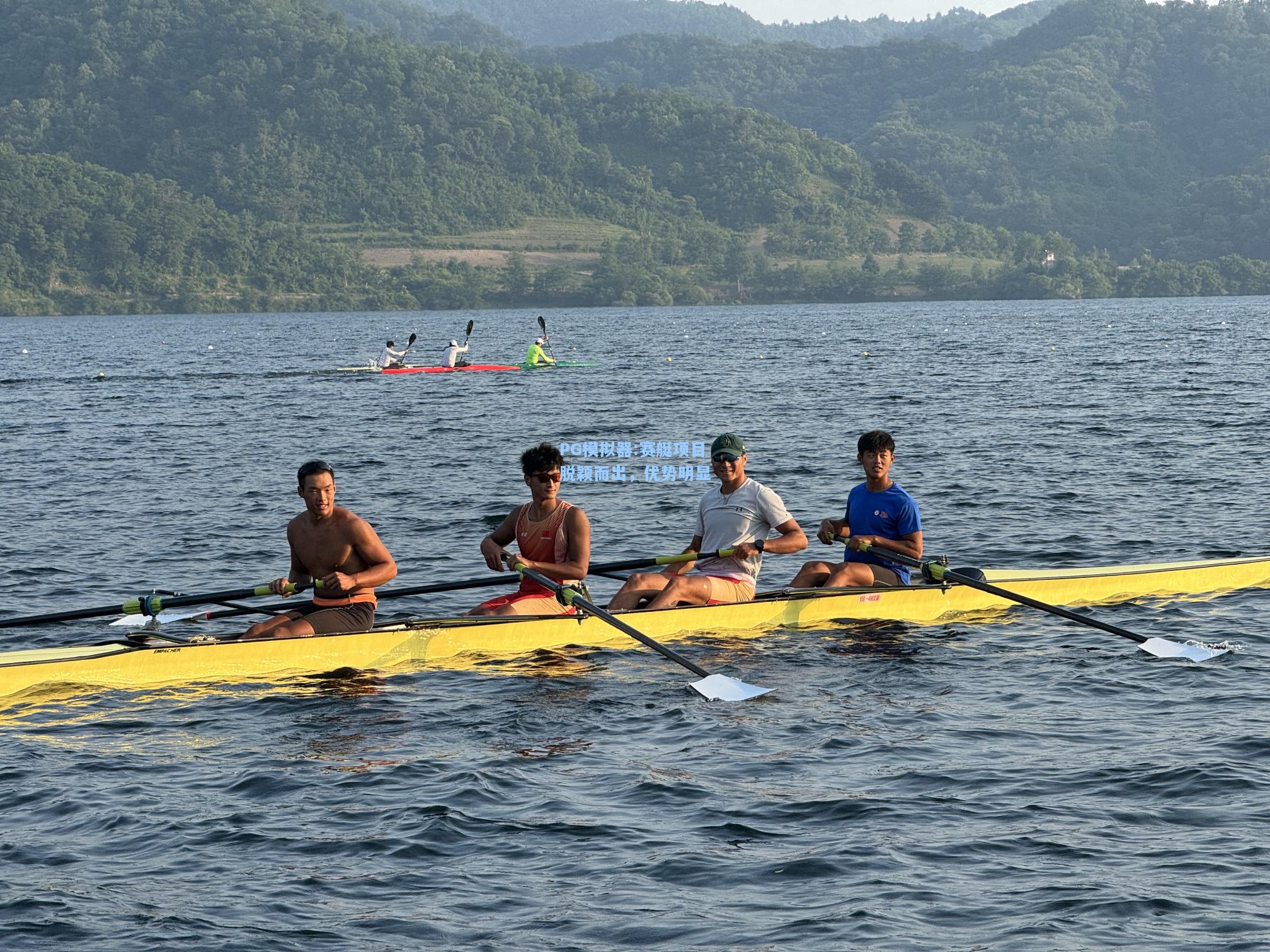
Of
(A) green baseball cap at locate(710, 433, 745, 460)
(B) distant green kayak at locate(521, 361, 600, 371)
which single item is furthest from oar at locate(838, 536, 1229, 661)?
(B) distant green kayak at locate(521, 361, 600, 371)

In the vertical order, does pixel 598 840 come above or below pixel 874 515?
below

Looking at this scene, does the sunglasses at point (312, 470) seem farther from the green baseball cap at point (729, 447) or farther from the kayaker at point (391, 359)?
the kayaker at point (391, 359)

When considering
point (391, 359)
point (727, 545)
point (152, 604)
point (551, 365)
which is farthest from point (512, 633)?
point (551, 365)

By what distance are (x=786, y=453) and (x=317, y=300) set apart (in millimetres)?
165335

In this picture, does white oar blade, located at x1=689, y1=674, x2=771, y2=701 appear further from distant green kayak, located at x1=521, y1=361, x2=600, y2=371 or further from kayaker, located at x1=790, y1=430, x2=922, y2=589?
distant green kayak, located at x1=521, y1=361, x2=600, y2=371

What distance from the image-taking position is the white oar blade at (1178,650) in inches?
520

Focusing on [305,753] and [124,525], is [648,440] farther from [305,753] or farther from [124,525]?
[305,753]

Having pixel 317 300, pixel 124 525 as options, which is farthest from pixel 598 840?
pixel 317 300

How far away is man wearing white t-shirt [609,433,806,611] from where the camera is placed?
44.1ft

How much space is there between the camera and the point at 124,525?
22.8 metres

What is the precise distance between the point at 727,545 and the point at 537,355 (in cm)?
4547

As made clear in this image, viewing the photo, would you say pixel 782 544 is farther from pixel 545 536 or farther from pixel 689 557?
pixel 545 536

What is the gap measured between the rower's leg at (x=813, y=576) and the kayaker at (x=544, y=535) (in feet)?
7.94

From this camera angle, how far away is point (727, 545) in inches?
539
